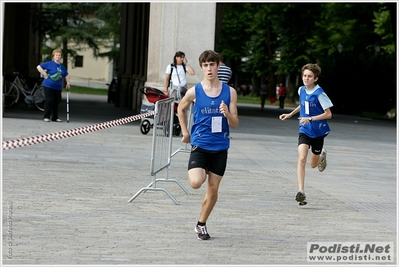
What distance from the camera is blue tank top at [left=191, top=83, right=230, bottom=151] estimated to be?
7.96 meters

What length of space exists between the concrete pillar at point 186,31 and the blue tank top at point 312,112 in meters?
12.2

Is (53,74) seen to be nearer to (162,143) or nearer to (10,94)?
(10,94)

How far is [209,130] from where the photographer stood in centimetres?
800

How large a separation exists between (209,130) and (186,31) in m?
15.0

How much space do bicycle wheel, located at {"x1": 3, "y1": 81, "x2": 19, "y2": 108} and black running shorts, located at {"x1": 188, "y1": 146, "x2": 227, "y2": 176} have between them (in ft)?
65.2

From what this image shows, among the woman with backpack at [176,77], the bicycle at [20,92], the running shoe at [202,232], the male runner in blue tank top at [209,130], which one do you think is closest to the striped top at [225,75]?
the woman with backpack at [176,77]

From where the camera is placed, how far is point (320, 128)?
10656 millimetres

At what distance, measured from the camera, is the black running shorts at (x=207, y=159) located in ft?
26.2

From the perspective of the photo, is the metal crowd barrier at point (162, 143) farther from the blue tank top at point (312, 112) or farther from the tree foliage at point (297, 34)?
the tree foliage at point (297, 34)

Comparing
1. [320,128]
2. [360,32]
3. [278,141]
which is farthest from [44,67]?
[360,32]

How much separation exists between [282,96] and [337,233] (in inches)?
1627

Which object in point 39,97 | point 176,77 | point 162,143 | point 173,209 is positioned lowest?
point 39,97

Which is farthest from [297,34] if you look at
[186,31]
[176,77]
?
[176,77]

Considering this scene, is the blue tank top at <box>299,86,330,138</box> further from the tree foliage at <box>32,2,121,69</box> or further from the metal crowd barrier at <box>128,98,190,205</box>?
the tree foliage at <box>32,2,121,69</box>
